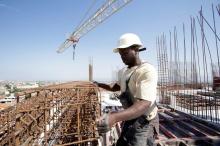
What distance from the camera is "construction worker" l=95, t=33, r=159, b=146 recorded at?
1678 millimetres

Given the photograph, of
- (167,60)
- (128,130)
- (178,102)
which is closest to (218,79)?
(178,102)

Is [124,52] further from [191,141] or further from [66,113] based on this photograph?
[66,113]

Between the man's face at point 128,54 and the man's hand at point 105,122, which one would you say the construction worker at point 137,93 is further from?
the man's hand at point 105,122

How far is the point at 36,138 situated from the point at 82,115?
2128 millimetres

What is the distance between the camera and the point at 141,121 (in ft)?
6.34

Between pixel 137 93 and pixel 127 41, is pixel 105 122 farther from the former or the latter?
pixel 127 41

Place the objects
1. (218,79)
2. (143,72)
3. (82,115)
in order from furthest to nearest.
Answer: (218,79)
(82,115)
(143,72)

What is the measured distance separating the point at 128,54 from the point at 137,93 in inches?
12.9

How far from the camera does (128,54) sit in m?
1.88

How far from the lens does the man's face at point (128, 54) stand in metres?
1.86

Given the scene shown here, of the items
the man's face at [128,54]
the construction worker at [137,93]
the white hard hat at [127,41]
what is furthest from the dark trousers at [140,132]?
the white hard hat at [127,41]

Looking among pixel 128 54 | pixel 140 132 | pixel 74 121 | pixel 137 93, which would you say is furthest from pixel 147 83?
pixel 74 121

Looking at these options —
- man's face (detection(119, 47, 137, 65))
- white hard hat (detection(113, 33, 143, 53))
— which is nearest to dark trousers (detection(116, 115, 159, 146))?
man's face (detection(119, 47, 137, 65))

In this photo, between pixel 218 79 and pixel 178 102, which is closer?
pixel 218 79
